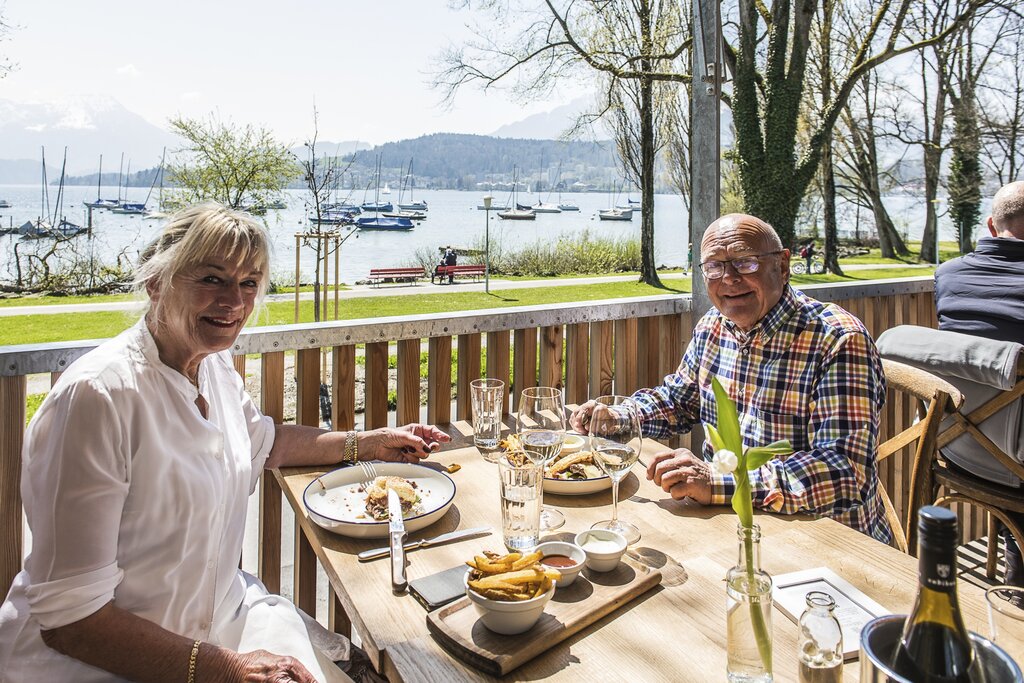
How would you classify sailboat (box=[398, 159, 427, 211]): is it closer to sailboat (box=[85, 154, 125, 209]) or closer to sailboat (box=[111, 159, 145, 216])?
sailboat (box=[111, 159, 145, 216])

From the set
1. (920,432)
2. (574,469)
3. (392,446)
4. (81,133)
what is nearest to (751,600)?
(574,469)

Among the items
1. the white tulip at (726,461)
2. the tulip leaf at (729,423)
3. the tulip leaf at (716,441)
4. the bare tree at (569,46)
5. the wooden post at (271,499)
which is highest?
the bare tree at (569,46)

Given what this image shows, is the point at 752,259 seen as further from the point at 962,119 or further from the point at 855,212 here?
the point at 855,212

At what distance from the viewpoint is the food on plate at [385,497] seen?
4.72ft

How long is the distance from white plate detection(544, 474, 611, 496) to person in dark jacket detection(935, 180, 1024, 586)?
2044 millimetres

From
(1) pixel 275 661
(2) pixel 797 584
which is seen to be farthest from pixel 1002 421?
(1) pixel 275 661

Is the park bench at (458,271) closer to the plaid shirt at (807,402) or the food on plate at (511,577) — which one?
the plaid shirt at (807,402)

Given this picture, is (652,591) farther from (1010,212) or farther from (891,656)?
(1010,212)

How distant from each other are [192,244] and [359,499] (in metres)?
0.66

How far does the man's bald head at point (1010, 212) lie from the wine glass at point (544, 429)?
2420mm

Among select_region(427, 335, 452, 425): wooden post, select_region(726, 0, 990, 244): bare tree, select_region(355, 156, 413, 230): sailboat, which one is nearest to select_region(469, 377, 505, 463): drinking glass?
select_region(427, 335, 452, 425): wooden post

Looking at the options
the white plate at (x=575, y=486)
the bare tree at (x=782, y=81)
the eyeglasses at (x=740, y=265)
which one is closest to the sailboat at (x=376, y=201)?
the bare tree at (x=782, y=81)

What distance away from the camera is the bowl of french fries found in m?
0.96

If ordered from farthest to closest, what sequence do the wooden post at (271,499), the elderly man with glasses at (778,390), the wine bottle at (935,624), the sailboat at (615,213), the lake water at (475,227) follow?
the sailboat at (615,213)
the lake water at (475,227)
the wooden post at (271,499)
the elderly man with glasses at (778,390)
the wine bottle at (935,624)
